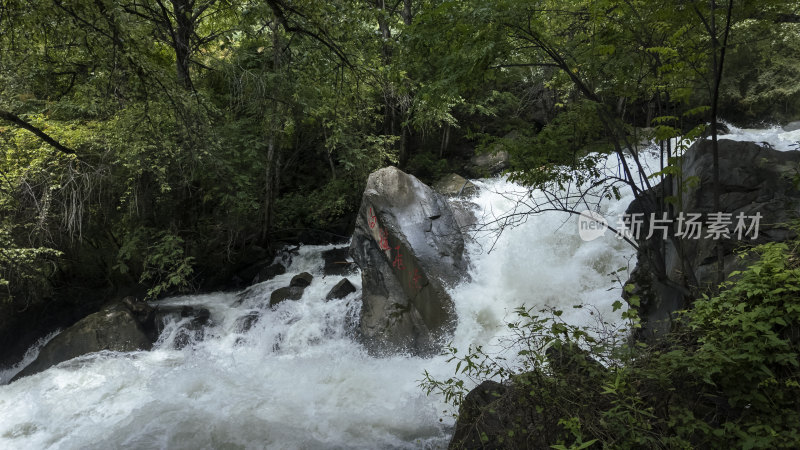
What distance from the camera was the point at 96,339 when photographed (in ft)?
24.2

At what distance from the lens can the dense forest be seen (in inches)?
147

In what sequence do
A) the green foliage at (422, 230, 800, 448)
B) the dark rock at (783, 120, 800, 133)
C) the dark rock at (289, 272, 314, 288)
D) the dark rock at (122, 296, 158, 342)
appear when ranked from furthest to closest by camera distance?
the dark rock at (783, 120, 800, 133)
the dark rock at (289, 272, 314, 288)
the dark rock at (122, 296, 158, 342)
the green foliage at (422, 230, 800, 448)

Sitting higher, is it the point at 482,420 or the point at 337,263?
the point at 482,420

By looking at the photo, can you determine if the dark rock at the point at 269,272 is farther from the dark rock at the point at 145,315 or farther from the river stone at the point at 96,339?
the river stone at the point at 96,339

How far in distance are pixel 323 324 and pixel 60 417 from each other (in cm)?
369

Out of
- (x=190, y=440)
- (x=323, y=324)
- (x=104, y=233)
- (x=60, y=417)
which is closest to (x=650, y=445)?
(x=190, y=440)

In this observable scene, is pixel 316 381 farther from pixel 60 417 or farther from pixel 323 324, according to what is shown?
pixel 60 417

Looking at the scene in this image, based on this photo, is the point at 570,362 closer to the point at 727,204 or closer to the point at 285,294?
the point at 727,204

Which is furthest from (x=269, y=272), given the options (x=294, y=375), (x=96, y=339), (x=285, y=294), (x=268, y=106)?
(x=294, y=375)

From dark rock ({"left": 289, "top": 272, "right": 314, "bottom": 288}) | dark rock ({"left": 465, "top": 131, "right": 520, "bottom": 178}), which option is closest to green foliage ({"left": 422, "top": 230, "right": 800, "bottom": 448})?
dark rock ({"left": 289, "top": 272, "right": 314, "bottom": 288})

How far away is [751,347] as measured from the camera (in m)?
2.56

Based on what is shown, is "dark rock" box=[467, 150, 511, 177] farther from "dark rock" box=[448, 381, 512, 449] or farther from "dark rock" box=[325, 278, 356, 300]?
"dark rock" box=[448, 381, 512, 449]

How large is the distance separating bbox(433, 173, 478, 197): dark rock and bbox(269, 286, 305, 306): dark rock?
410 cm

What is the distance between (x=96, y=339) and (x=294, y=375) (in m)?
3.47
